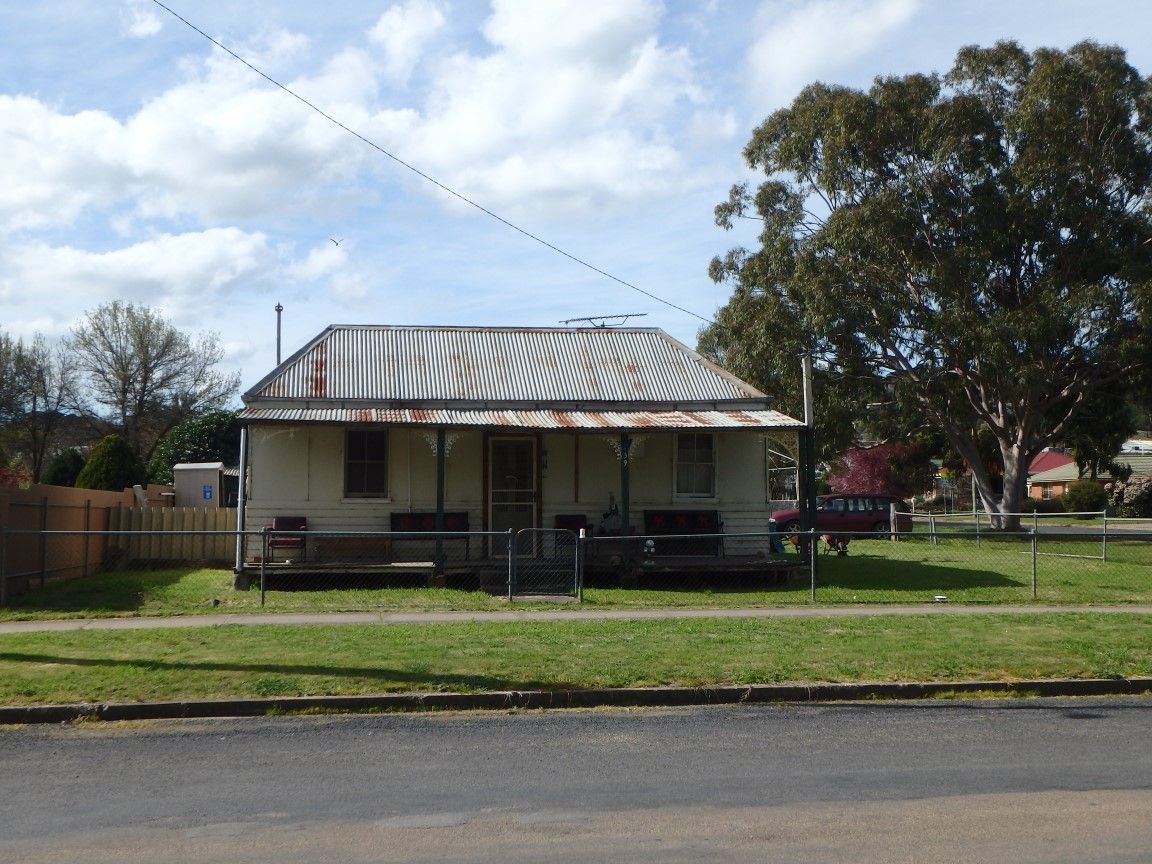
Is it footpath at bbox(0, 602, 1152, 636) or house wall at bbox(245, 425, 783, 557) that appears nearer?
footpath at bbox(0, 602, 1152, 636)

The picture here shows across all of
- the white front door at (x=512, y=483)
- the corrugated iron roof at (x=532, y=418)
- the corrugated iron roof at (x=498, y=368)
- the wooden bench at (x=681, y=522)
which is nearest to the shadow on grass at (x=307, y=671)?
the corrugated iron roof at (x=532, y=418)

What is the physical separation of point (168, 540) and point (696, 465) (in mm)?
10706

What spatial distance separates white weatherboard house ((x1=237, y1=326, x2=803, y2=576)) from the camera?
21.2 m

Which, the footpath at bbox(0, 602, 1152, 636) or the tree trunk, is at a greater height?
the tree trunk

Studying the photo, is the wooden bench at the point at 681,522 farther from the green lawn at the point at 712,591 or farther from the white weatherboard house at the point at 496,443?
the green lawn at the point at 712,591

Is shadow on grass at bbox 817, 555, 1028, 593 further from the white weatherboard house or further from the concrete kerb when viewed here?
the concrete kerb

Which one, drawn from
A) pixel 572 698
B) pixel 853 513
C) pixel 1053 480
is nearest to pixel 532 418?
pixel 572 698

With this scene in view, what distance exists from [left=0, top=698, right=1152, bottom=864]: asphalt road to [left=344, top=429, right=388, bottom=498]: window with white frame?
39.5 ft

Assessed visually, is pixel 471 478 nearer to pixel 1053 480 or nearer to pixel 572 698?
pixel 572 698

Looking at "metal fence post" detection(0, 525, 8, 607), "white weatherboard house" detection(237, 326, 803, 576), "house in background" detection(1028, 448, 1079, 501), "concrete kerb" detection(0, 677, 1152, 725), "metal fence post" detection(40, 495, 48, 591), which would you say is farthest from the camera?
"house in background" detection(1028, 448, 1079, 501)

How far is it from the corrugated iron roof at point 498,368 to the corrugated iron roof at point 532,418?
18.6 inches

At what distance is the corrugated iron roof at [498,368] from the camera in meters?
22.7

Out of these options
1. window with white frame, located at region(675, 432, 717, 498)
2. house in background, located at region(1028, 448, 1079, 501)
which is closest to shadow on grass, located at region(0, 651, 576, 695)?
window with white frame, located at region(675, 432, 717, 498)

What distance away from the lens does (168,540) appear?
77.2ft
